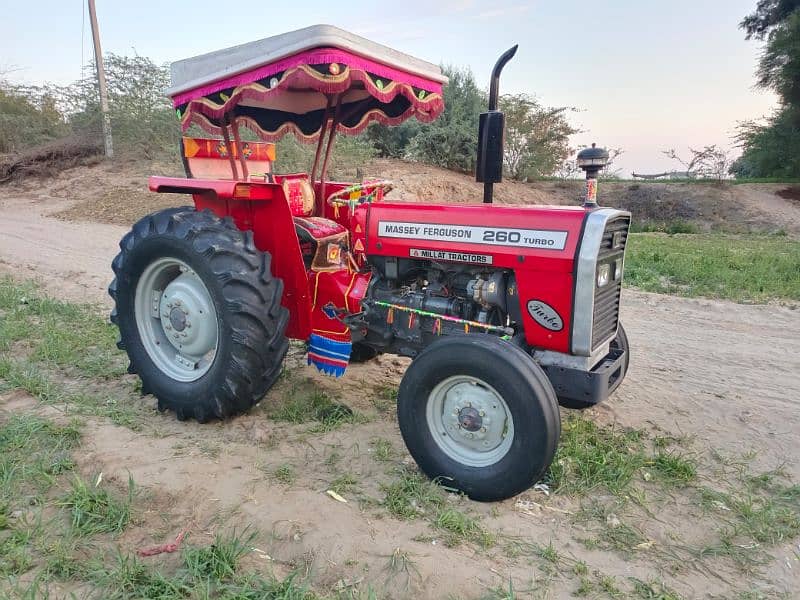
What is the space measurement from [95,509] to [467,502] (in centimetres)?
170

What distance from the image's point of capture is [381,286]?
391 centimetres

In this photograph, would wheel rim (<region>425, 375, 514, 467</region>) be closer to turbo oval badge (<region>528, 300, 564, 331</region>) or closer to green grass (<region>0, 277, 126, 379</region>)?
turbo oval badge (<region>528, 300, 564, 331</region>)

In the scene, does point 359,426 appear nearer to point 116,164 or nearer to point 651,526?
point 651,526

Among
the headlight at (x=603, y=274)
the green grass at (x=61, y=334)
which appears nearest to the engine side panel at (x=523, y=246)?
the headlight at (x=603, y=274)

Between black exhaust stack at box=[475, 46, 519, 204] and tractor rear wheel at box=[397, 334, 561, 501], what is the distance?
964 millimetres

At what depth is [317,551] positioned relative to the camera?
2494 millimetres

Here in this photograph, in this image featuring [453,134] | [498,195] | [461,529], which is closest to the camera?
[461,529]

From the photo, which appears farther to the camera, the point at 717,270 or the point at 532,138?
the point at 532,138

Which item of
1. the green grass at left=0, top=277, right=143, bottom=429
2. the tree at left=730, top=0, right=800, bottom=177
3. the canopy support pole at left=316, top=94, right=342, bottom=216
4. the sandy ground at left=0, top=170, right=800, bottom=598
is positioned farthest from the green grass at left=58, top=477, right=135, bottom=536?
the tree at left=730, top=0, right=800, bottom=177

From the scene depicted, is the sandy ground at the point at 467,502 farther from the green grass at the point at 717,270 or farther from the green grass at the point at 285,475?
the green grass at the point at 717,270

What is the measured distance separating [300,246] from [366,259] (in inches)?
17.4

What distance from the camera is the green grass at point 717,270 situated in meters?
7.25

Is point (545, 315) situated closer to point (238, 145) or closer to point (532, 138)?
point (238, 145)

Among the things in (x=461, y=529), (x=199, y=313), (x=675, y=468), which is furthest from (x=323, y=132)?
(x=675, y=468)
